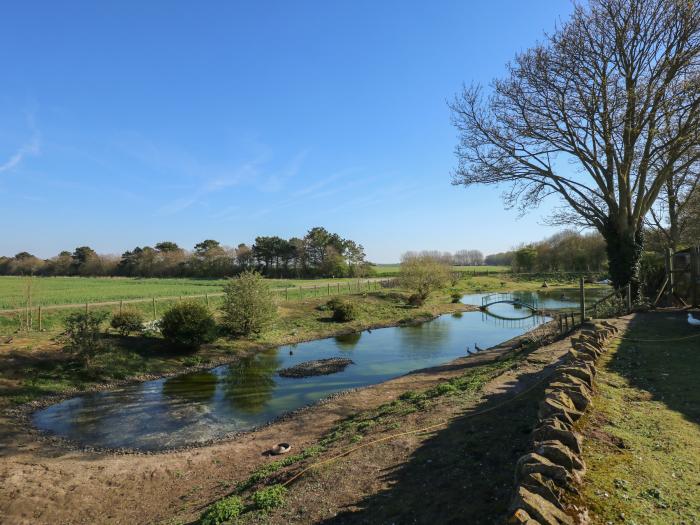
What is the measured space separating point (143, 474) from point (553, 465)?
29.1 ft

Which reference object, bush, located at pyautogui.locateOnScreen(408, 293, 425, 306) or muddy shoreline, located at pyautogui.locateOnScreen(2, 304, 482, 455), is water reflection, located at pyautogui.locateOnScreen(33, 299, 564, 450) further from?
bush, located at pyautogui.locateOnScreen(408, 293, 425, 306)

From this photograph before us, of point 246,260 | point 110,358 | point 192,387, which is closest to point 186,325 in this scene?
point 110,358

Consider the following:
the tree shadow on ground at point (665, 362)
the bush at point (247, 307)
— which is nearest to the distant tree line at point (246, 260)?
the bush at point (247, 307)

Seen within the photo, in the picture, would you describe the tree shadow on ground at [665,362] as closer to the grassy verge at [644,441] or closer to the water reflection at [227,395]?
the grassy verge at [644,441]

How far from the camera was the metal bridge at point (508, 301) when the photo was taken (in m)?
40.0

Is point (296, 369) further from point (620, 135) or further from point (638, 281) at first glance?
point (620, 135)

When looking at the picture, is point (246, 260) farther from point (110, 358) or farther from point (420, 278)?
point (110, 358)

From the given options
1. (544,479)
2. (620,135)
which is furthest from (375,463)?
(620,135)

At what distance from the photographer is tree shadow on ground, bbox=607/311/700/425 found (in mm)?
6684

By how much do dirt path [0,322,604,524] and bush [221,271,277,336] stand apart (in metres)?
13.3

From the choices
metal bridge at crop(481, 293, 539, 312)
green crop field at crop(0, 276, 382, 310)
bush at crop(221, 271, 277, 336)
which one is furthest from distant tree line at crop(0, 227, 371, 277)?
bush at crop(221, 271, 277, 336)

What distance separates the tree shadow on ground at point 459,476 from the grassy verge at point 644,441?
90 cm

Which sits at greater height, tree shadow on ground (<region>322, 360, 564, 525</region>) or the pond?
tree shadow on ground (<region>322, 360, 564, 525</region>)

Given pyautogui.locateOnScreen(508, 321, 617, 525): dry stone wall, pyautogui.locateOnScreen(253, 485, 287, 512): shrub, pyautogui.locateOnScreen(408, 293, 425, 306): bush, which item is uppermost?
pyautogui.locateOnScreen(508, 321, 617, 525): dry stone wall
